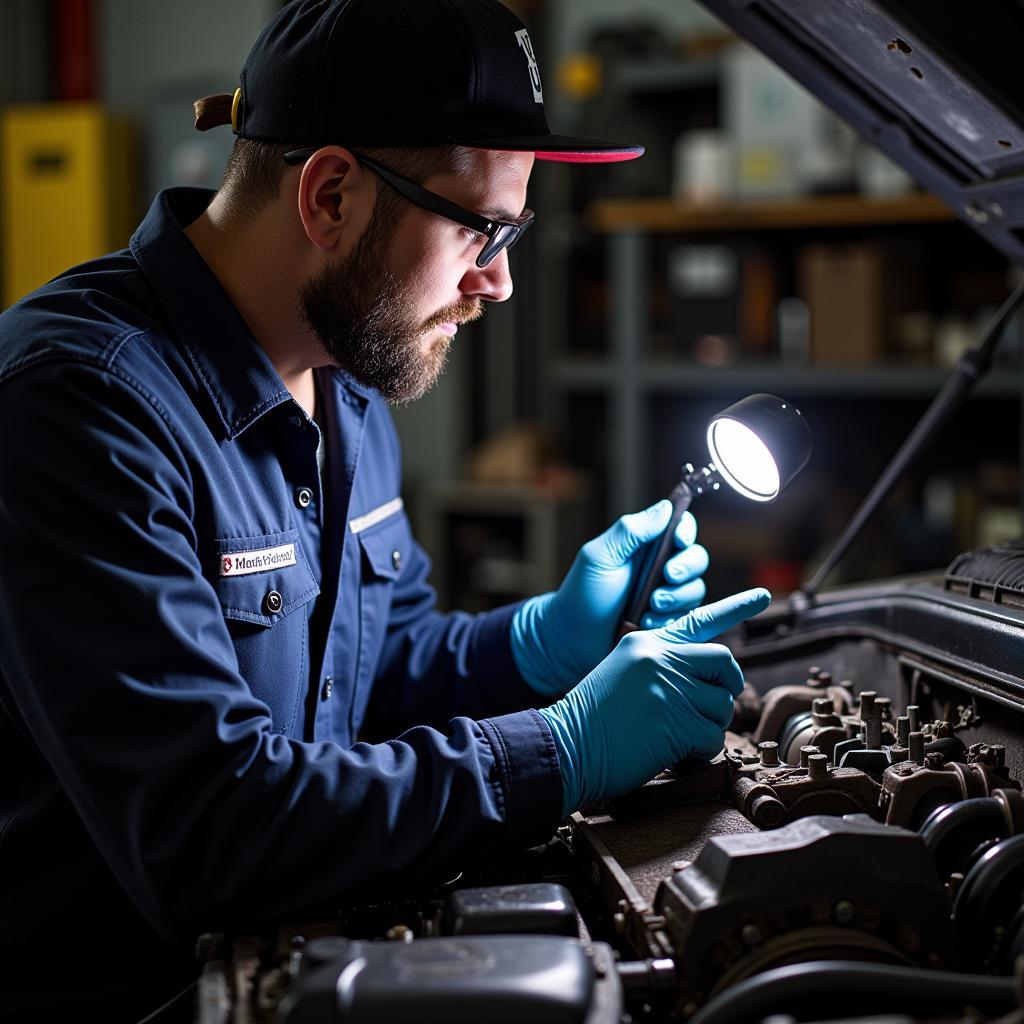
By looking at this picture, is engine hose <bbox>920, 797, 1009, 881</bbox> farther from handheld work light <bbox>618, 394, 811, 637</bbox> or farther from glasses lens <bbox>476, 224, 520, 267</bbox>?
glasses lens <bbox>476, 224, 520, 267</bbox>

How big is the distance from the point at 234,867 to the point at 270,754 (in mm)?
92

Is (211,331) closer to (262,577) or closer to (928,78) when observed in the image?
(262,577)

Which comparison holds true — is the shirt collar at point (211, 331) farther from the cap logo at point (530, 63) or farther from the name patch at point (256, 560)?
the cap logo at point (530, 63)

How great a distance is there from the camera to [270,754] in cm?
98

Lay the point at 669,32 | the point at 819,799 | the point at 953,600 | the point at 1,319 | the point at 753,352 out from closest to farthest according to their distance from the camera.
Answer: the point at 819,799, the point at 1,319, the point at 953,600, the point at 753,352, the point at 669,32

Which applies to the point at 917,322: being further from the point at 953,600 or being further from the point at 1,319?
the point at 1,319

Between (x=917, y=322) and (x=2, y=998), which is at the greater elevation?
(x=917, y=322)

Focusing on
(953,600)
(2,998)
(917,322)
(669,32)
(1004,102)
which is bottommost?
(2,998)

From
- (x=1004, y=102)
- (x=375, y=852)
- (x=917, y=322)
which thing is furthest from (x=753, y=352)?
(x=375, y=852)

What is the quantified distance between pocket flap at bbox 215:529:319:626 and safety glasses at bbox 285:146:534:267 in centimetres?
37

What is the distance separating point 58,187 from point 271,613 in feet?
12.6

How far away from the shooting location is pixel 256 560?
1.22 meters

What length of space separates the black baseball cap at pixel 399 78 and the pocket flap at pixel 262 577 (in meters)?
0.42

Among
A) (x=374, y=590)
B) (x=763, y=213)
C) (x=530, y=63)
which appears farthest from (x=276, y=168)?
(x=763, y=213)
